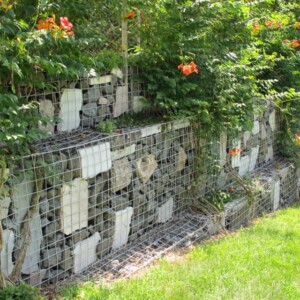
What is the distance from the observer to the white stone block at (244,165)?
253 inches

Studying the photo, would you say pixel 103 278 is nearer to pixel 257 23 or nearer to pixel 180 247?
pixel 180 247

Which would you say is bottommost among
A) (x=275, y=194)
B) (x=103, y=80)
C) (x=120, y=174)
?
(x=275, y=194)

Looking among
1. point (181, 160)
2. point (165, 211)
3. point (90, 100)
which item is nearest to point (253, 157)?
point (181, 160)

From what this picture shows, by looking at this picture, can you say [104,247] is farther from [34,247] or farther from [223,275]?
[223,275]

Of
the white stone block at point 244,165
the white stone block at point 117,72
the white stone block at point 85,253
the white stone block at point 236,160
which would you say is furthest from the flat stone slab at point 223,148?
the white stone block at point 85,253

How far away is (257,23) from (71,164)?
3566 mm

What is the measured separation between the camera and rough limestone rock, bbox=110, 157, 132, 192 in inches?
157

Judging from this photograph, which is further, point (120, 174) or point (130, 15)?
point (130, 15)

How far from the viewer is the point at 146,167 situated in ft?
14.5

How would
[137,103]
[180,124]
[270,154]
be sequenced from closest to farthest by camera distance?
[137,103] < [180,124] < [270,154]

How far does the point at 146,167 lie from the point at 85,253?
1022 mm

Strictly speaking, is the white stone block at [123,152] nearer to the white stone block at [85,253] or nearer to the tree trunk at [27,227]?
the white stone block at [85,253]

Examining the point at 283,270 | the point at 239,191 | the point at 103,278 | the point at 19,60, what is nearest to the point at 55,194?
the point at 103,278

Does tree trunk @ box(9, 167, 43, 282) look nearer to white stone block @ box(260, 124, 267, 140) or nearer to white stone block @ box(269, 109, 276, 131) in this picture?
white stone block @ box(260, 124, 267, 140)
